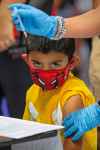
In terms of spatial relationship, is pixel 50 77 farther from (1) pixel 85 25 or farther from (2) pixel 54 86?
(1) pixel 85 25

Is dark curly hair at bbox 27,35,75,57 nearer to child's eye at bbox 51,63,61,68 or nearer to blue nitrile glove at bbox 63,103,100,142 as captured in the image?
child's eye at bbox 51,63,61,68

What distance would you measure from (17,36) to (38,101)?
93 cm

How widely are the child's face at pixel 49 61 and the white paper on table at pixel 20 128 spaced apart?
593mm

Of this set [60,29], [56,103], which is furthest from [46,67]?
[60,29]

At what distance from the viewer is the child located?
1.80 m

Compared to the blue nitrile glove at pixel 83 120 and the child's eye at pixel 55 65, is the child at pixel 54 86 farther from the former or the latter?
the blue nitrile glove at pixel 83 120

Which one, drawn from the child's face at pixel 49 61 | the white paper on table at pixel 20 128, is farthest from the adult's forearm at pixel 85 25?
the white paper on table at pixel 20 128

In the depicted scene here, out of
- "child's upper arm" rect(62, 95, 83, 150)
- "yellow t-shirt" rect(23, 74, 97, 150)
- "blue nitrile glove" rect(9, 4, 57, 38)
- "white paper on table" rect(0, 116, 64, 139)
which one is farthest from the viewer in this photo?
"yellow t-shirt" rect(23, 74, 97, 150)

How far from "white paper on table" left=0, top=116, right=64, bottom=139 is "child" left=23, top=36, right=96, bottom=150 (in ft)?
1.66

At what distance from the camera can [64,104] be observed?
5.84ft

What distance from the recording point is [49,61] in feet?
6.15

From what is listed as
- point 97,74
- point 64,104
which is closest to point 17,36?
point 97,74

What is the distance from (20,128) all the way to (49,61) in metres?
0.71

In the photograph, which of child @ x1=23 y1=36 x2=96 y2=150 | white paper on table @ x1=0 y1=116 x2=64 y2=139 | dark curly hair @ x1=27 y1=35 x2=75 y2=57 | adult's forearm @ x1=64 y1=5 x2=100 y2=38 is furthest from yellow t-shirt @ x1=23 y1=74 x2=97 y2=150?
white paper on table @ x1=0 y1=116 x2=64 y2=139
